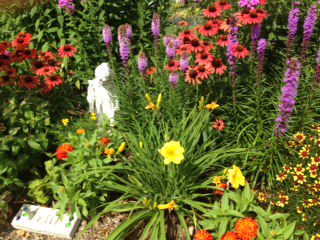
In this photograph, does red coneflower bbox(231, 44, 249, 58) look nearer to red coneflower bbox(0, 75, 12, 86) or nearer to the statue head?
the statue head

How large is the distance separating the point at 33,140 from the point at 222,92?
1945mm

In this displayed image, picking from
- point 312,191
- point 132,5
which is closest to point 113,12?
point 132,5

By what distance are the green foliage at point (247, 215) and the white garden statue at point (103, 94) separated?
5.20ft

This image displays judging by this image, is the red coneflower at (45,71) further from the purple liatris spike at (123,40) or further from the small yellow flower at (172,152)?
the small yellow flower at (172,152)

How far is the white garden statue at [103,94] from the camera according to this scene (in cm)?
336

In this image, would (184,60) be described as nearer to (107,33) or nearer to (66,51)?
(107,33)

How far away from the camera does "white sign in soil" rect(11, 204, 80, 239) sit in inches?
110

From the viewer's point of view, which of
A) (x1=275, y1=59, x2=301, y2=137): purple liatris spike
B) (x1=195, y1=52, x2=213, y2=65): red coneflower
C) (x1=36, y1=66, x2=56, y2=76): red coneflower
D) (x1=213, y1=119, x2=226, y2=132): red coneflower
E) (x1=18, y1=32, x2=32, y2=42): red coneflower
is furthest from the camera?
(x1=18, y1=32, x2=32, y2=42): red coneflower

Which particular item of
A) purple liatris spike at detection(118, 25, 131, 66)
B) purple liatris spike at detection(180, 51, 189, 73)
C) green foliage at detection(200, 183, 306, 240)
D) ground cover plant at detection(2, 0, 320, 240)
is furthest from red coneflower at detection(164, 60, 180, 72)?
green foliage at detection(200, 183, 306, 240)

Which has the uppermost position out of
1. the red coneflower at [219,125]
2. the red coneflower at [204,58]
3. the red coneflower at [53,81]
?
the red coneflower at [204,58]

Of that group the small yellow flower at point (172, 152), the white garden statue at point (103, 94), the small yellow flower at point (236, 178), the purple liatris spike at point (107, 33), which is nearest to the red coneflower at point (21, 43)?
the white garden statue at point (103, 94)

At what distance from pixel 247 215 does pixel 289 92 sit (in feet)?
3.34

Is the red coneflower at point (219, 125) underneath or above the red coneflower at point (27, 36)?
underneath

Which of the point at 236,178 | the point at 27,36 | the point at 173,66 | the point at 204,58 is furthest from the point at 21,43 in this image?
the point at 236,178
